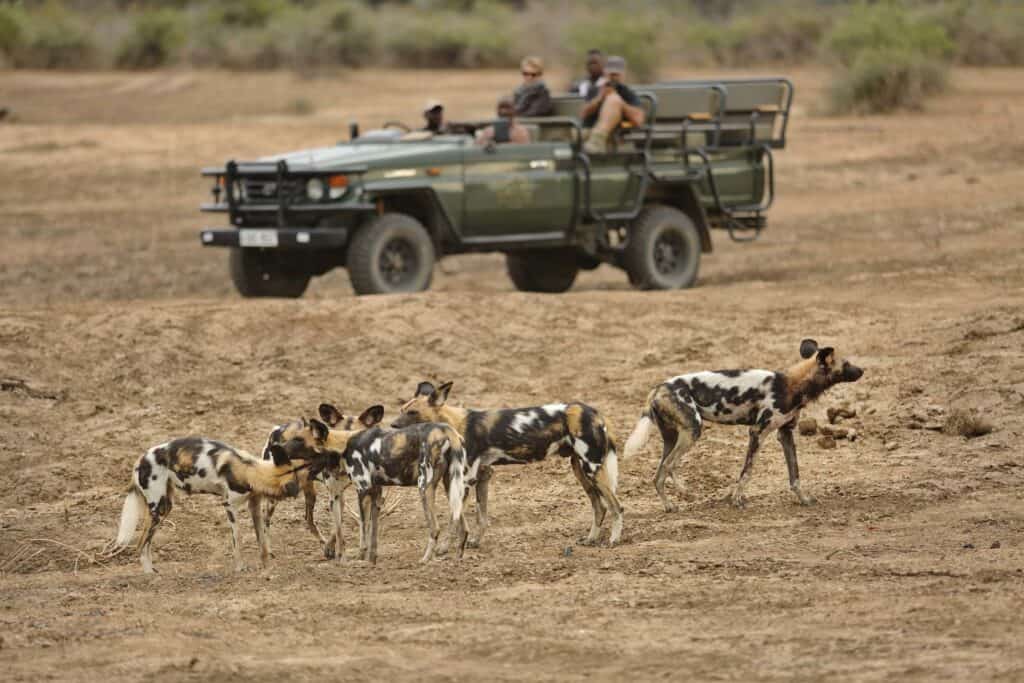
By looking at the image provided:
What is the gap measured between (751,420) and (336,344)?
481 cm

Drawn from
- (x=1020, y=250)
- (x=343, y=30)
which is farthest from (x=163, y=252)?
(x=343, y=30)

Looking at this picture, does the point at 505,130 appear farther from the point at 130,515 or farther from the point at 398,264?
the point at 130,515

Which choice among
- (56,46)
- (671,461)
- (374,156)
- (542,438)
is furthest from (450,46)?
(542,438)

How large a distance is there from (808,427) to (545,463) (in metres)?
1.83

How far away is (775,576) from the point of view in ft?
29.5

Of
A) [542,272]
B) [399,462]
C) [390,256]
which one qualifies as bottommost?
[542,272]

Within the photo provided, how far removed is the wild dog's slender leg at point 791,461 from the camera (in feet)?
35.0

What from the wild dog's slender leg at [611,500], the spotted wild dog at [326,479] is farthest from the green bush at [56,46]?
the wild dog's slender leg at [611,500]

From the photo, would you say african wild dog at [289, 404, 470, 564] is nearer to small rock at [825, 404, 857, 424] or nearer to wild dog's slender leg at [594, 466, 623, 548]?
wild dog's slender leg at [594, 466, 623, 548]

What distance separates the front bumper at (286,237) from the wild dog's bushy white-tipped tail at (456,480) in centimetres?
667

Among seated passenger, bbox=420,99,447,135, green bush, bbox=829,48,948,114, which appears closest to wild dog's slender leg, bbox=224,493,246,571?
seated passenger, bbox=420,99,447,135

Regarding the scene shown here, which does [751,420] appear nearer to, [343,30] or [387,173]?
[387,173]

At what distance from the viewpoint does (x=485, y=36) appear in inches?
1645

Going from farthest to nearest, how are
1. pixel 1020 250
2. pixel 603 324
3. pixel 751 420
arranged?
1. pixel 1020 250
2. pixel 603 324
3. pixel 751 420
